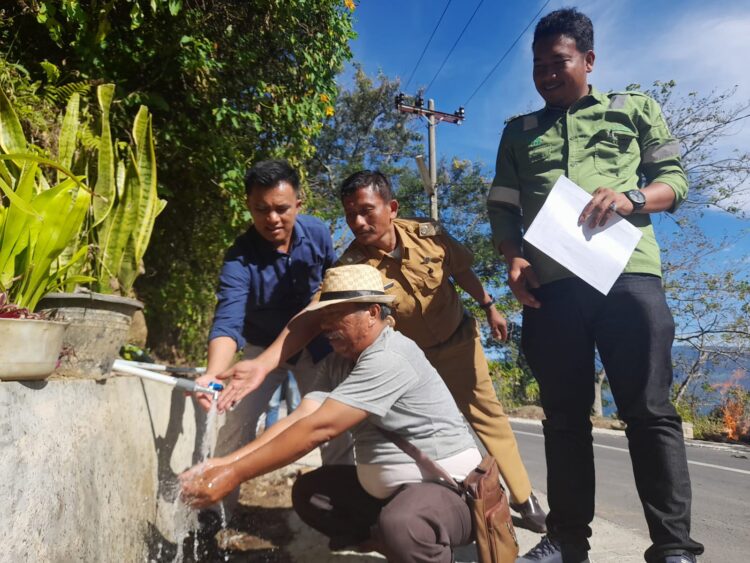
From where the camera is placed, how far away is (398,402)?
197 cm

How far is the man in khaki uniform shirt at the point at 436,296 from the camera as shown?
2650 millimetres

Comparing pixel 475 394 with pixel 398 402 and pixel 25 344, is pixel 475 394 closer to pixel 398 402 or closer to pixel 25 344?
pixel 398 402

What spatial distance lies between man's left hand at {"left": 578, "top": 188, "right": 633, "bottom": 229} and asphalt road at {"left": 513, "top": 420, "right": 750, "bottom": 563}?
1.85 m

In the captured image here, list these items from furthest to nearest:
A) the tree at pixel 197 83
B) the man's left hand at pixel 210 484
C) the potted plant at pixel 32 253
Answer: the tree at pixel 197 83 < the man's left hand at pixel 210 484 < the potted plant at pixel 32 253

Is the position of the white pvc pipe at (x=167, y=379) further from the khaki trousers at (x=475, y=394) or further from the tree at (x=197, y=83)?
the tree at (x=197, y=83)

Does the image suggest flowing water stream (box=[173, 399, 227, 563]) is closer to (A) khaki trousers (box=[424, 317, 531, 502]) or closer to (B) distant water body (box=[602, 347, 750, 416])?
(A) khaki trousers (box=[424, 317, 531, 502])

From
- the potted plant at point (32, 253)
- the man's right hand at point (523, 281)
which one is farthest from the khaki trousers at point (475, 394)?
the potted plant at point (32, 253)

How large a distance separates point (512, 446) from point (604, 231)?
1.46 meters

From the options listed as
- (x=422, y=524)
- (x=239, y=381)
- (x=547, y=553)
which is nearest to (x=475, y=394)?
(x=547, y=553)

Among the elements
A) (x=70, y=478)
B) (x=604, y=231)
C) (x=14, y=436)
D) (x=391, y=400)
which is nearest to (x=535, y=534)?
(x=391, y=400)

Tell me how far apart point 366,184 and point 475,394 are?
1267 millimetres

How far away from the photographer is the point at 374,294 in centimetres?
201

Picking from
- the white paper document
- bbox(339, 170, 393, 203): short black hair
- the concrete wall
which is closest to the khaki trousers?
bbox(339, 170, 393, 203): short black hair

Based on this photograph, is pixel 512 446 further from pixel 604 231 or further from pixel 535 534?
pixel 604 231
